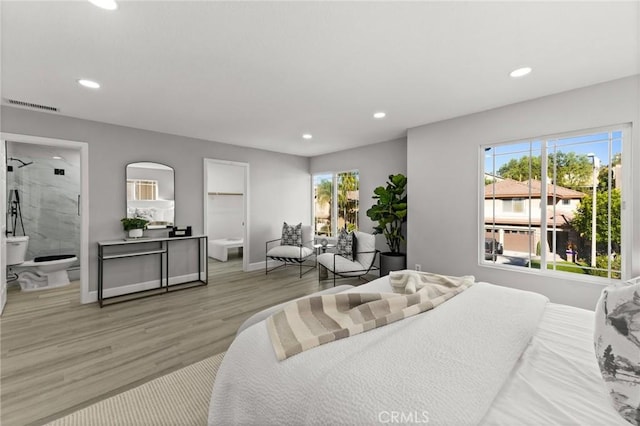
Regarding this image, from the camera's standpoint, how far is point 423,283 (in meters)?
2.09

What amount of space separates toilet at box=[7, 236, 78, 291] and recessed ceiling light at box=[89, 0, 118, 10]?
4.42 m

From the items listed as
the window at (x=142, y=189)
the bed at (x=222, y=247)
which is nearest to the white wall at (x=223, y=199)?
the bed at (x=222, y=247)

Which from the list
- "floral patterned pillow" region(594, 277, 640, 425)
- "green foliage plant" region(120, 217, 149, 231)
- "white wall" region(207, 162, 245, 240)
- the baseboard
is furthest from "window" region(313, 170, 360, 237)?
"floral patterned pillow" region(594, 277, 640, 425)

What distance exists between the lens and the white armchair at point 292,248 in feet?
16.7

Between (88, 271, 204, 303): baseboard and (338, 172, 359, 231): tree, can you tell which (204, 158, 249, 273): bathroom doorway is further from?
(338, 172, 359, 231): tree

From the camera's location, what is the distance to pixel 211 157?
4965 millimetres

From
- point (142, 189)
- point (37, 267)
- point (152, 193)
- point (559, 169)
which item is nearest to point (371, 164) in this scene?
point (559, 169)

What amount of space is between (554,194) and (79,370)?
4901 mm

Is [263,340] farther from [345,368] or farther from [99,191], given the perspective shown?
[99,191]

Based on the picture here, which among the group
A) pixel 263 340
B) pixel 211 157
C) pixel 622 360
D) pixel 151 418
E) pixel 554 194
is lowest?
pixel 151 418

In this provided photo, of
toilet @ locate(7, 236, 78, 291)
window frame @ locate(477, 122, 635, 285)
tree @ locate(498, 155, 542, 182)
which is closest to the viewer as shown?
window frame @ locate(477, 122, 635, 285)

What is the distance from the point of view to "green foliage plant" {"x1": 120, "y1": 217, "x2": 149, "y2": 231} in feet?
13.0

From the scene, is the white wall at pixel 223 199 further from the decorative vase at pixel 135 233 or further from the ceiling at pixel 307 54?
the ceiling at pixel 307 54

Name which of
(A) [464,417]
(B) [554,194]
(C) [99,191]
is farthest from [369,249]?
(C) [99,191]
